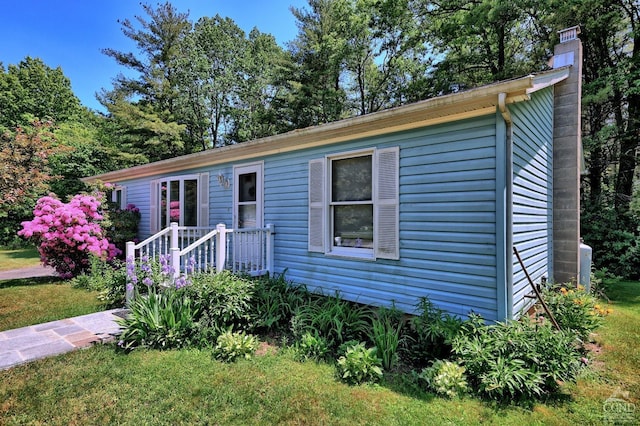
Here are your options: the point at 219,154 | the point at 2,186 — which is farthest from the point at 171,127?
the point at 219,154

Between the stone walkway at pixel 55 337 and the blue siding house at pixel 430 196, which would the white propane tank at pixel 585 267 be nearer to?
the blue siding house at pixel 430 196

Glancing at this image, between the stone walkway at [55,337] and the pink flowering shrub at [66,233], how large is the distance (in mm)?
3258

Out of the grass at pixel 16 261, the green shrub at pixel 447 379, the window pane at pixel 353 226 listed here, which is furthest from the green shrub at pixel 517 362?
the grass at pixel 16 261

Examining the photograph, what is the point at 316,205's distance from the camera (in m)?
5.49

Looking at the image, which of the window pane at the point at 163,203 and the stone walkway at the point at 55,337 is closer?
the stone walkway at the point at 55,337

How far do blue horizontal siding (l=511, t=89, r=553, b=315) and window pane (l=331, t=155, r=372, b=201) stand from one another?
1.95 m

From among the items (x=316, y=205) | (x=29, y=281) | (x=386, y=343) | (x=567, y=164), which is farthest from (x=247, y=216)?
(x=567, y=164)

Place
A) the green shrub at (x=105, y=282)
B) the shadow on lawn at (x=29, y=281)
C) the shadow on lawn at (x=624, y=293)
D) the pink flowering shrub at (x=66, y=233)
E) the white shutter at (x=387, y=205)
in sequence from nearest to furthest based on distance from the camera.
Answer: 1. the white shutter at (x=387, y=205)
2. the green shrub at (x=105, y=282)
3. the shadow on lawn at (x=624, y=293)
4. the pink flowering shrub at (x=66, y=233)
5. the shadow on lawn at (x=29, y=281)

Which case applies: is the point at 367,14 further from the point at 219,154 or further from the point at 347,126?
the point at 347,126

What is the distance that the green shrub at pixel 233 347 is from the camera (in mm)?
3711

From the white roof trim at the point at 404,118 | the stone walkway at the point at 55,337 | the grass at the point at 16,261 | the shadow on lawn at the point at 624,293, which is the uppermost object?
the white roof trim at the point at 404,118

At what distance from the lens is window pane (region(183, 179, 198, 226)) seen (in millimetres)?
8344

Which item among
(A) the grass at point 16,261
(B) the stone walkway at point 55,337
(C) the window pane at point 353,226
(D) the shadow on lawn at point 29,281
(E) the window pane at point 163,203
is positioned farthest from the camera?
(A) the grass at point 16,261

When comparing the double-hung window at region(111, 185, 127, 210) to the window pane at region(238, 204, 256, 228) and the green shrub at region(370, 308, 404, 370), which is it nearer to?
the window pane at region(238, 204, 256, 228)
